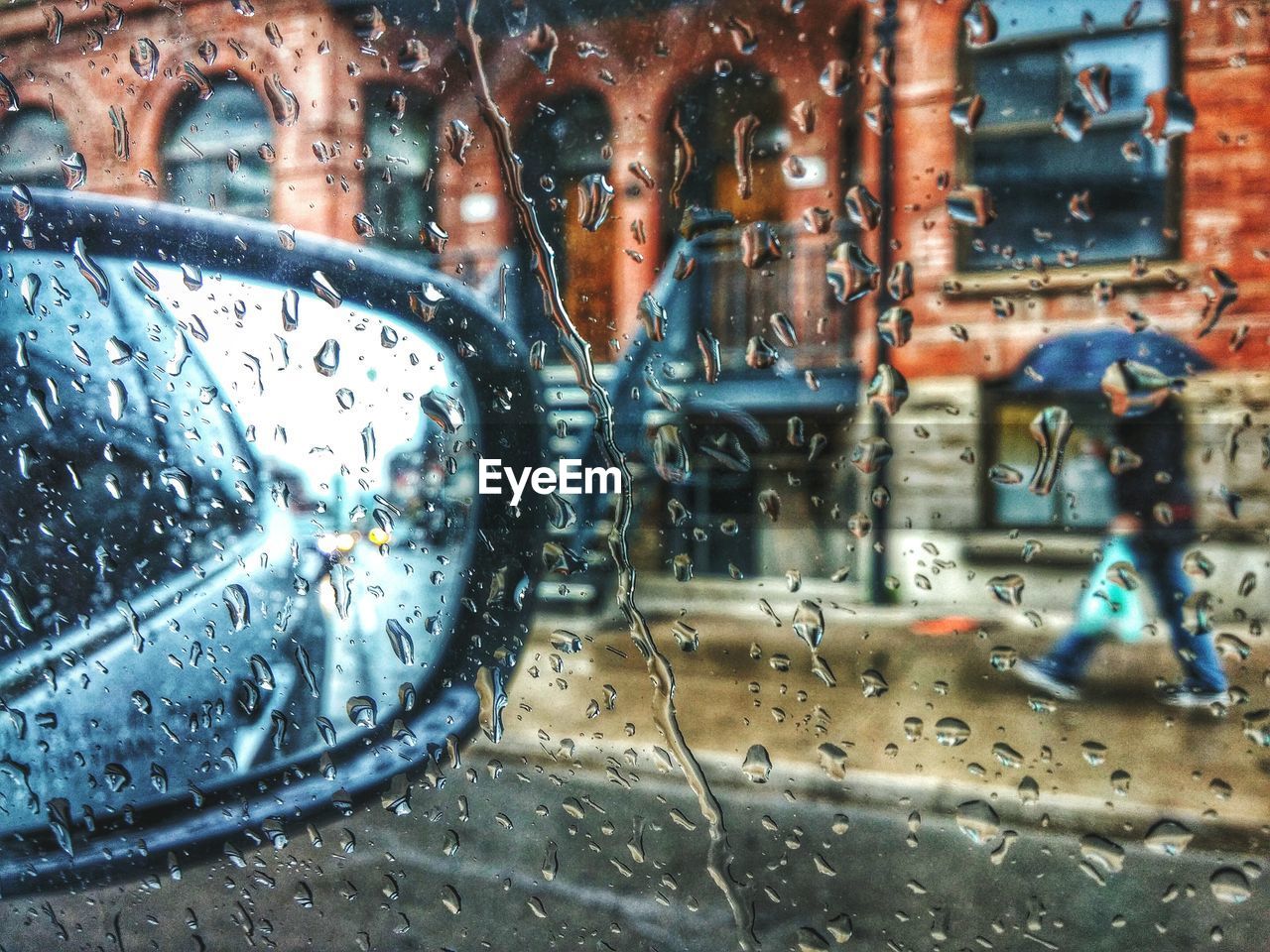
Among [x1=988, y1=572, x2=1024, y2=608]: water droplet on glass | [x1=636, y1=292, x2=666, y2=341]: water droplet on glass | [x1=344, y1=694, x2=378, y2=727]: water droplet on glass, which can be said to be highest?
[x1=636, y1=292, x2=666, y2=341]: water droplet on glass

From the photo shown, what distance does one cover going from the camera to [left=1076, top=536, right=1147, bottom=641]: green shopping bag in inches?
41.3

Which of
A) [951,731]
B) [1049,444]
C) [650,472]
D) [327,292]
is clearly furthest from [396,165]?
[951,731]

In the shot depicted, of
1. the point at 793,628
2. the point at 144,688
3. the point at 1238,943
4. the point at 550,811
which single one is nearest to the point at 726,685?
the point at 793,628

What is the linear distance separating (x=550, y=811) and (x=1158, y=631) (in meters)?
0.79

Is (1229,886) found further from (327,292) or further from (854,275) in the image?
(327,292)

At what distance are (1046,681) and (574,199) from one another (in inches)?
33.9

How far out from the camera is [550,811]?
120 cm

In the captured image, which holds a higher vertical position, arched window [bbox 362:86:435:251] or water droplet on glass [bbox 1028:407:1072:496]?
arched window [bbox 362:86:435:251]

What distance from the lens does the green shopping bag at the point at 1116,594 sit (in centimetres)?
105

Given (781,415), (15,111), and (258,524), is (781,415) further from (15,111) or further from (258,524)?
(15,111)

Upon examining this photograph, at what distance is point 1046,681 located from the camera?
1110 millimetres

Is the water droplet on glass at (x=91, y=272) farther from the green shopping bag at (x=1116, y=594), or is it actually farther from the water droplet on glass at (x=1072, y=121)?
the green shopping bag at (x=1116, y=594)

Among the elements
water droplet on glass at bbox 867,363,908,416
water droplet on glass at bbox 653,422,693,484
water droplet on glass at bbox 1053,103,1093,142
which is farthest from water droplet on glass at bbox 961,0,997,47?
water droplet on glass at bbox 653,422,693,484

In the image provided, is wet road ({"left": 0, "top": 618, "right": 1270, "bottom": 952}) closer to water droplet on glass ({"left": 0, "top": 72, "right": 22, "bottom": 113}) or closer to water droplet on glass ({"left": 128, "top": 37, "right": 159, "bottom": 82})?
water droplet on glass ({"left": 128, "top": 37, "right": 159, "bottom": 82})
